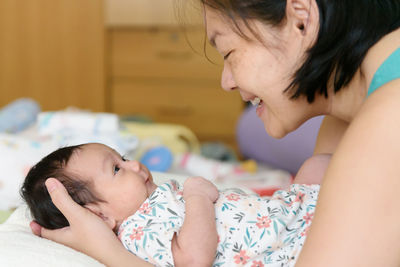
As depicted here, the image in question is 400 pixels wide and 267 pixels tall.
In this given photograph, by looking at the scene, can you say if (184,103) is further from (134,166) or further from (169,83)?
(134,166)

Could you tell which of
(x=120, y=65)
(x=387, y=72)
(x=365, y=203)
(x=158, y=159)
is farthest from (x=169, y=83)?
(x=365, y=203)

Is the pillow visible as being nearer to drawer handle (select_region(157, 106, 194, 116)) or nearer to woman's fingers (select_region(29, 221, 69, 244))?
woman's fingers (select_region(29, 221, 69, 244))

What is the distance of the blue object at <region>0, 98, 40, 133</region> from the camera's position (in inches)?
85.6

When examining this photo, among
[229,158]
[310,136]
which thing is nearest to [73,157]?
[310,136]

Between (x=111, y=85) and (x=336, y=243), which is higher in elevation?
(x=336, y=243)

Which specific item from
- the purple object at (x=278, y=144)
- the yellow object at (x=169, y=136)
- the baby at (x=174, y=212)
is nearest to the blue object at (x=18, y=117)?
the yellow object at (x=169, y=136)

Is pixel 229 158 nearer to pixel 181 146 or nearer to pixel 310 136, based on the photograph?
pixel 181 146

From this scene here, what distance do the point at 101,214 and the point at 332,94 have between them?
0.50 metres

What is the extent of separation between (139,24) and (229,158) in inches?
51.8

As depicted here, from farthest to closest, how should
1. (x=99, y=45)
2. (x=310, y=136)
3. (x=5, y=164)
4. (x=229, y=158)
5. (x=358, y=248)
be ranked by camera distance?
(x=99, y=45), (x=229, y=158), (x=310, y=136), (x=5, y=164), (x=358, y=248)

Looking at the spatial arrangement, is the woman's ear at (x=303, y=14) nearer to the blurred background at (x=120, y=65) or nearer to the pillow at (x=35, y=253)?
the pillow at (x=35, y=253)

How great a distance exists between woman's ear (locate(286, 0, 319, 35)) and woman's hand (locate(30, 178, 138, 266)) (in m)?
0.50

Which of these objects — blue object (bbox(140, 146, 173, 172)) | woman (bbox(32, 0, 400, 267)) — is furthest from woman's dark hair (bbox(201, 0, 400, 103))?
blue object (bbox(140, 146, 173, 172))

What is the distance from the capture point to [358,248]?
26.8 inches
